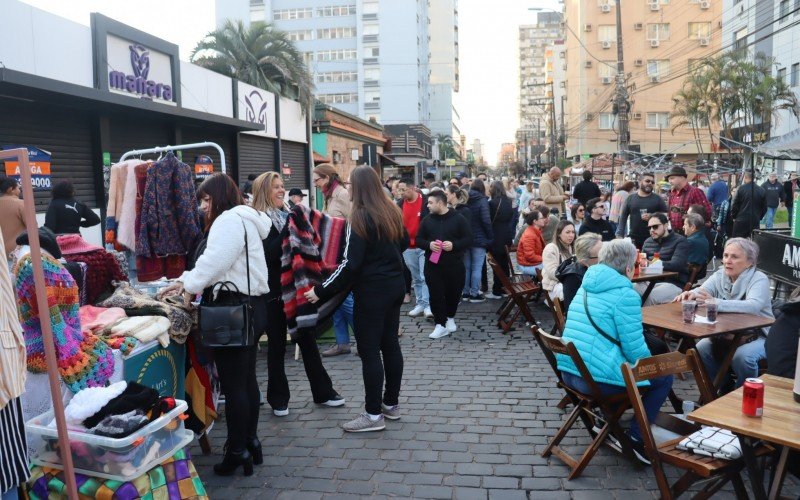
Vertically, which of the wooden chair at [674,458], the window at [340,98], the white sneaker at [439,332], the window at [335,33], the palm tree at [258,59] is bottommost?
the white sneaker at [439,332]

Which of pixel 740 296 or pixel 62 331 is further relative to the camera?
pixel 740 296

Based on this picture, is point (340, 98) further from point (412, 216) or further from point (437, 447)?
point (437, 447)

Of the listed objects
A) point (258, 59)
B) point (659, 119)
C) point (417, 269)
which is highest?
point (659, 119)

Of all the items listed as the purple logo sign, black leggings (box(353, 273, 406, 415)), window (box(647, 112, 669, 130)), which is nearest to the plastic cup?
black leggings (box(353, 273, 406, 415))

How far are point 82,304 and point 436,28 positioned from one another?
11898 cm

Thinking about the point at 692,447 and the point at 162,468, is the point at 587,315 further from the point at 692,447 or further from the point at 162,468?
the point at 162,468

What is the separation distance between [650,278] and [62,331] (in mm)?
5798

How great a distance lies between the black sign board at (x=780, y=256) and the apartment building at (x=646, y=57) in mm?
50100

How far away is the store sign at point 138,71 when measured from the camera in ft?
40.3

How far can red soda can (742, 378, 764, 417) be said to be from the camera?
305 cm

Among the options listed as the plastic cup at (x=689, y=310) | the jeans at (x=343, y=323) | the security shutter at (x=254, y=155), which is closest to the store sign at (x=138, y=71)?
the security shutter at (x=254, y=155)

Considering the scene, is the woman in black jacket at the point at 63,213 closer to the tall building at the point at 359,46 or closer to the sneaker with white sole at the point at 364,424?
the sneaker with white sole at the point at 364,424

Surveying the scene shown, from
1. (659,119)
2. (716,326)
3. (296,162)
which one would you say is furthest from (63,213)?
(659,119)

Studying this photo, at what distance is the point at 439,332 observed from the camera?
796 cm
